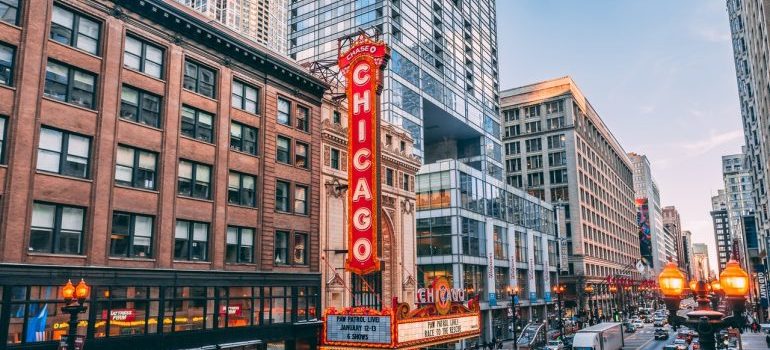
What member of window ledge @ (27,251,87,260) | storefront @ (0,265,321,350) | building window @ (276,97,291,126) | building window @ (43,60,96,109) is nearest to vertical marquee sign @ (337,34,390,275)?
building window @ (276,97,291,126)

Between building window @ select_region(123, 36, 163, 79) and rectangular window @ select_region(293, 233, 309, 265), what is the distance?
45.1ft

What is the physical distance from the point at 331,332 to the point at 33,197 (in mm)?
15344

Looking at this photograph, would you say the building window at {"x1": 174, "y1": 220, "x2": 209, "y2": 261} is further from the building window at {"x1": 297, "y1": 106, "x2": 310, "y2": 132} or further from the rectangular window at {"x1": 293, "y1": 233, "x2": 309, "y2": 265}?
the building window at {"x1": 297, "y1": 106, "x2": 310, "y2": 132}

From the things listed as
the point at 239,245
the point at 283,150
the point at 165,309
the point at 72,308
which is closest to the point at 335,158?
the point at 283,150

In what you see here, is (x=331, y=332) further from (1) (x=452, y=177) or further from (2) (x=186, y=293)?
(1) (x=452, y=177)

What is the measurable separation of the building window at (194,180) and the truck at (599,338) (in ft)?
103

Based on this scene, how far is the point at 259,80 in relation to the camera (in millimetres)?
38094

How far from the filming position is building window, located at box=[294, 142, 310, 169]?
40.4m

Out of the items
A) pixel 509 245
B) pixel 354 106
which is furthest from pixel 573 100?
pixel 354 106

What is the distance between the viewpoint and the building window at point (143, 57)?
3047 centimetres

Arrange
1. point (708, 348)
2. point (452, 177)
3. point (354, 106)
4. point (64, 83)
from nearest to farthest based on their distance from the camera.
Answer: point (708, 348) → point (64, 83) → point (354, 106) → point (452, 177)

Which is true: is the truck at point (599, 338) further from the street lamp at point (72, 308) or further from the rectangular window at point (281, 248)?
the street lamp at point (72, 308)

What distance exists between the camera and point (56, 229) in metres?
26.2

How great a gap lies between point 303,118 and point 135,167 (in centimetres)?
1390
